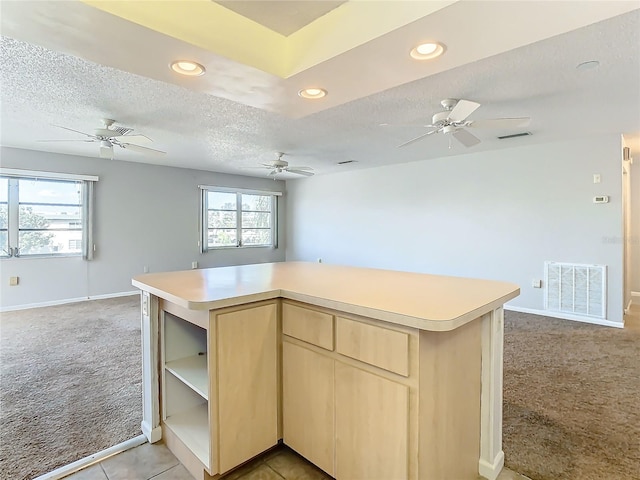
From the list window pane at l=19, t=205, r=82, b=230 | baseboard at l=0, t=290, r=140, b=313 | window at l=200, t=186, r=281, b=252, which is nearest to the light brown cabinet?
baseboard at l=0, t=290, r=140, b=313

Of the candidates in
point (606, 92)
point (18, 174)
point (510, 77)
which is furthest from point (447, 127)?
point (18, 174)

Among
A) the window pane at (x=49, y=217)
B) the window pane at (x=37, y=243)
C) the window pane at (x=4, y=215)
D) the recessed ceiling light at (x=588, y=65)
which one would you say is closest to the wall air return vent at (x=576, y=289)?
the recessed ceiling light at (x=588, y=65)

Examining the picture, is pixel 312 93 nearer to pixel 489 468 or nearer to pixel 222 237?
pixel 489 468

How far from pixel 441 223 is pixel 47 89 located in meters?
5.38

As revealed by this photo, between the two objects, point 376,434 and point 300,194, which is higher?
point 300,194

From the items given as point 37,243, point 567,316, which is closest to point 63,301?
point 37,243

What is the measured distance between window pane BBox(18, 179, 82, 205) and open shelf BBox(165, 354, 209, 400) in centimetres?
499

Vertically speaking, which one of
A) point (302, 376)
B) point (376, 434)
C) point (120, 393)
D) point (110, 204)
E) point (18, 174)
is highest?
point (18, 174)

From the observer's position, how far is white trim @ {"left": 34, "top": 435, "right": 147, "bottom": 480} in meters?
1.65

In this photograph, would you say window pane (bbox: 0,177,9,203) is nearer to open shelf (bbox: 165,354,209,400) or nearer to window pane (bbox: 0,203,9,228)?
window pane (bbox: 0,203,9,228)

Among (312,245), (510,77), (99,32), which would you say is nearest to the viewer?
(99,32)

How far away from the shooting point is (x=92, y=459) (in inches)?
69.4

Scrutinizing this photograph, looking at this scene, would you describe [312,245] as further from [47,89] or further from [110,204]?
[47,89]

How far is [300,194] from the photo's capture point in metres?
8.25
